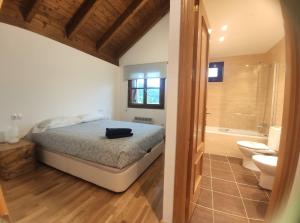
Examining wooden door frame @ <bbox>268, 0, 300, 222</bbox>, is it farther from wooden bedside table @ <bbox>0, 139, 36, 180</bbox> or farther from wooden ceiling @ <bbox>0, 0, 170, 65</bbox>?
wooden ceiling @ <bbox>0, 0, 170, 65</bbox>

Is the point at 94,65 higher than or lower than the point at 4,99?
higher

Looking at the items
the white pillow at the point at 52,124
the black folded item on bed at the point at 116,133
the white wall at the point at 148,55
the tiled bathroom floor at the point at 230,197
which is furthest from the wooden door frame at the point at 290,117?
the white wall at the point at 148,55

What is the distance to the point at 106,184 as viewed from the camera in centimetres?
194

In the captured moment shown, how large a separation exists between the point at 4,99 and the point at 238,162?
4.29m

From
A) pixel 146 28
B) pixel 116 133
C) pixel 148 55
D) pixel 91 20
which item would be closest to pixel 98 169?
pixel 116 133

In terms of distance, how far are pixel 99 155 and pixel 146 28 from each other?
4.06m

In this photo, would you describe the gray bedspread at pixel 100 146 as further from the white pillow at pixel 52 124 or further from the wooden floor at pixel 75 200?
the wooden floor at pixel 75 200

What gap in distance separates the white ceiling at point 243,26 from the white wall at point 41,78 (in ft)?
9.95

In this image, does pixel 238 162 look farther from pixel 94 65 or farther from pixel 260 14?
pixel 94 65

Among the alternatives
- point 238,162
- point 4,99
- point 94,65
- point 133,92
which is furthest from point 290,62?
point 133,92

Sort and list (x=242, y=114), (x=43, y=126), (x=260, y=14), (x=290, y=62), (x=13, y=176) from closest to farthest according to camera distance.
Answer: (x=290, y=62) → (x=260, y=14) → (x=13, y=176) → (x=43, y=126) → (x=242, y=114)

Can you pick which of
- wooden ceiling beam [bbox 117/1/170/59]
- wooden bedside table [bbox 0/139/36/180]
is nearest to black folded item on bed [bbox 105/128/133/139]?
wooden bedside table [bbox 0/139/36/180]

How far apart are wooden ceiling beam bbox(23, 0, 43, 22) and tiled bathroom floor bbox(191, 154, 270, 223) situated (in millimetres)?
3937

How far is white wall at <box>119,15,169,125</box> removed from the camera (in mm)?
4414
